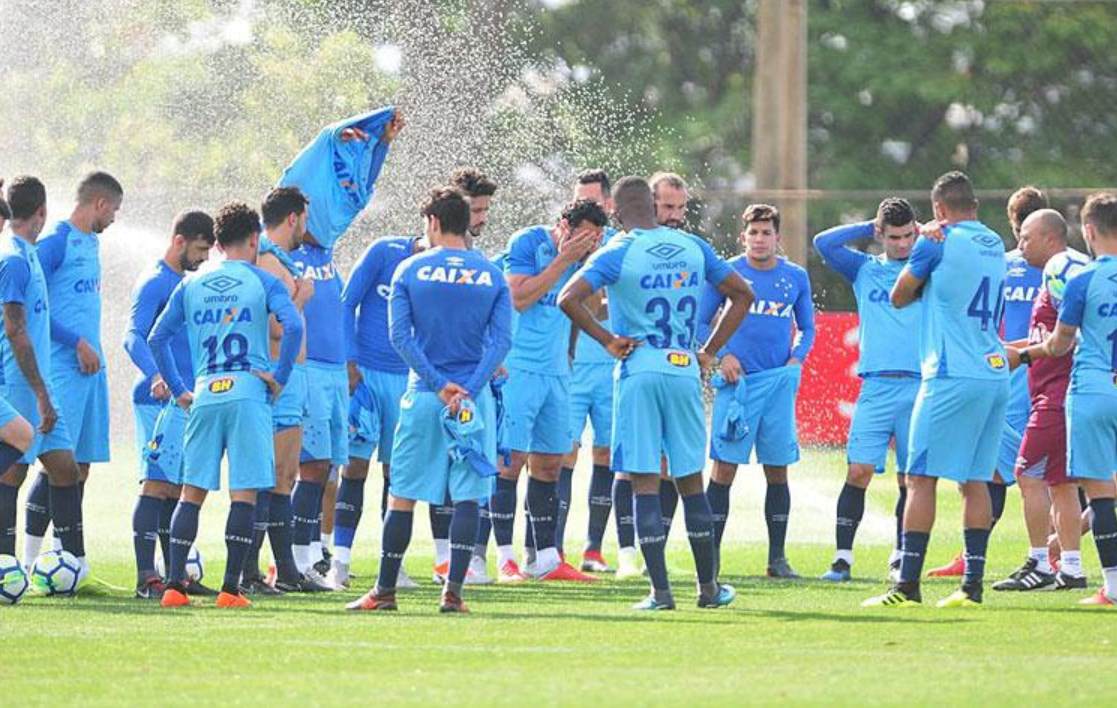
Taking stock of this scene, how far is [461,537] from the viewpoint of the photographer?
38.4 ft

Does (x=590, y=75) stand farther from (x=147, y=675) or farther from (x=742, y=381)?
(x=147, y=675)

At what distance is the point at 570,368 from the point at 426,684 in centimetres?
644

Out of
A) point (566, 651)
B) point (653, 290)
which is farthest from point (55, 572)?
point (566, 651)

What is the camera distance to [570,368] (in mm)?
15414

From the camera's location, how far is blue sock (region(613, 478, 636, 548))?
14.5 meters

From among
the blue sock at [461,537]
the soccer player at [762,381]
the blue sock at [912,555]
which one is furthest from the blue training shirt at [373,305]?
the blue sock at [912,555]

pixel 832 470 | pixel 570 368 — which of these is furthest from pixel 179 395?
pixel 832 470

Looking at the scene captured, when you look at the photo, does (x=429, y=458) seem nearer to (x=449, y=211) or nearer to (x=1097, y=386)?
(x=449, y=211)

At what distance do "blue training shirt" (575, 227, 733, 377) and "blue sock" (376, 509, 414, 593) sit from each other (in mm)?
1311

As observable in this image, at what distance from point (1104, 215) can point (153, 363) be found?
5.14 meters

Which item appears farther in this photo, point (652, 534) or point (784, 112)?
point (784, 112)

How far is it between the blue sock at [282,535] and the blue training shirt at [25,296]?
4.73ft

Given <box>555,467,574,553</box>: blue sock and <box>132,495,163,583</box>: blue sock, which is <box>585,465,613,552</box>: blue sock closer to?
<box>555,467,574,553</box>: blue sock

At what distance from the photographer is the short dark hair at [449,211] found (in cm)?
1184
